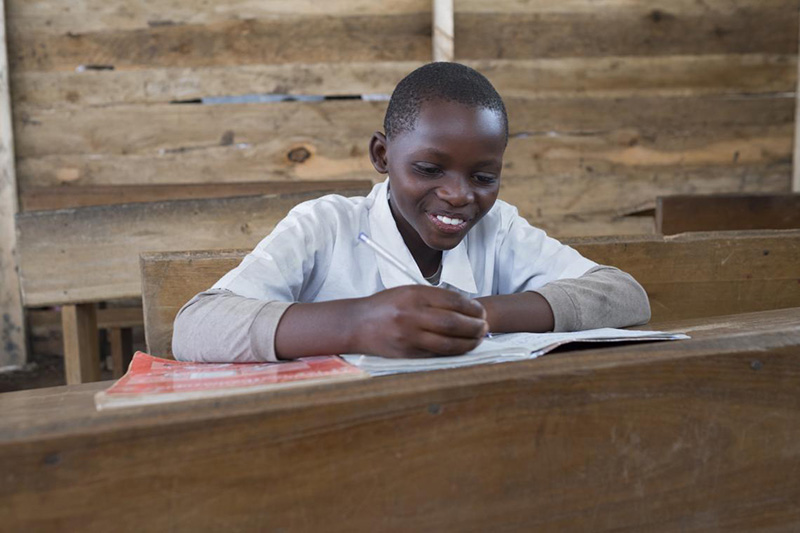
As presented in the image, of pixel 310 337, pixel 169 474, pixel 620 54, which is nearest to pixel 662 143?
pixel 620 54

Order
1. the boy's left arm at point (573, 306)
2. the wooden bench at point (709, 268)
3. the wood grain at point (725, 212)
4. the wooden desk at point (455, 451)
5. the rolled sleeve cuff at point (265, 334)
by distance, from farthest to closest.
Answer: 1. the wood grain at point (725, 212)
2. the wooden bench at point (709, 268)
3. the boy's left arm at point (573, 306)
4. the rolled sleeve cuff at point (265, 334)
5. the wooden desk at point (455, 451)

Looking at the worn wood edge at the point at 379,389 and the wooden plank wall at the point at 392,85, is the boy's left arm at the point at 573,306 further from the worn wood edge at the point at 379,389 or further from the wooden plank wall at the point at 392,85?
the wooden plank wall at the point at 392,85

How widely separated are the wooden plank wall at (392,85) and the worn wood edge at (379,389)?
3.41 metres

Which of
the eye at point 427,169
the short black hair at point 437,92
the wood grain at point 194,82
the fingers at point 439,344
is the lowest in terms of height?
the fingers at point 439,344

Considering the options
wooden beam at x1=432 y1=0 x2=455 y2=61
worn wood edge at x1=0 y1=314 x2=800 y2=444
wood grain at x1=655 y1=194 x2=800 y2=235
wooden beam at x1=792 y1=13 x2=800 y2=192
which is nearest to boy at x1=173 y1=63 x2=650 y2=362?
worn wood edge at x1=0 y1=314 x2=800 y2=444

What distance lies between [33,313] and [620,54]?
3.60m

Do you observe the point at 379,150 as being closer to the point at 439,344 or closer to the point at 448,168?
the point at 448,168

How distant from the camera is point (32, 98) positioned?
4.25m

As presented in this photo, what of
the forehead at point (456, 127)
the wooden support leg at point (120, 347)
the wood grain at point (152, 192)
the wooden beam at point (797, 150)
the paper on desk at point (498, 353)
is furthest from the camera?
the wooden beam at point (797, 150)

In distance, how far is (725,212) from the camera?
8.91ft

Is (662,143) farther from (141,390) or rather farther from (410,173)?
(141,390)

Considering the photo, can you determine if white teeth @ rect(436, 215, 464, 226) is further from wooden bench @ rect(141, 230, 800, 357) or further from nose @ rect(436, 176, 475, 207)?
wooden bench @ rect(141, 230, 800, 357)

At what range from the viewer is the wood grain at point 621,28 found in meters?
4.40

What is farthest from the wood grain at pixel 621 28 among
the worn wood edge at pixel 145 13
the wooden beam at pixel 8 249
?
the wooden beam at pixel 8 249
